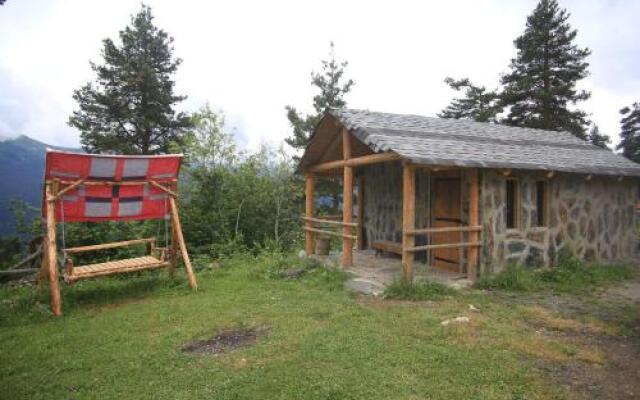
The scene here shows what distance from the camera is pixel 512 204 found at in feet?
31.0

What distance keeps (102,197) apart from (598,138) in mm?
45725

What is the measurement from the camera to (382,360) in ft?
14.9

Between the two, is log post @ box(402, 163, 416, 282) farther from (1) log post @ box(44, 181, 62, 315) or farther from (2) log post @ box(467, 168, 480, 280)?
(1) log post @ box(44, 181, 62, 315)

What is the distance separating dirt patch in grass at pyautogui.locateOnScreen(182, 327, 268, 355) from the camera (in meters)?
5.01

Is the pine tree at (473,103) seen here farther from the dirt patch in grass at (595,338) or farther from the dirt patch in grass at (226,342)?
the dirt patch in grass at (226,342)

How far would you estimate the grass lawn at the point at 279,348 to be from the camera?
3961 millimetres

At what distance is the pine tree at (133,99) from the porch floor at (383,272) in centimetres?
1583

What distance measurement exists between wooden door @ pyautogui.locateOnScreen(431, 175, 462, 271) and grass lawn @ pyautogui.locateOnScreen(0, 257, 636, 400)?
84.5 inches

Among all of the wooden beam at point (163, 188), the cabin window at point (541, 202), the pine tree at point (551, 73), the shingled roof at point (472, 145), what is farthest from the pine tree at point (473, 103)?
the wooden beam at point (163, 188)

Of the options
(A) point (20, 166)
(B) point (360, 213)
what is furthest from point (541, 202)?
(A) point (20, 166)

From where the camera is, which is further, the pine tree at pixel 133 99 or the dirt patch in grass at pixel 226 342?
the pine tree at pixel 133 99

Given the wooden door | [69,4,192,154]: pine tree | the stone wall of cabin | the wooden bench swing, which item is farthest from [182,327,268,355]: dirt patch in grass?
[69,4,192,154]: pine tree

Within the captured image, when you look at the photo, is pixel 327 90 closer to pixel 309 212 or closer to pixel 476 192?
pixel 309 212

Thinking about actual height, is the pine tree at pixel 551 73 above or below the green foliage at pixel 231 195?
above
